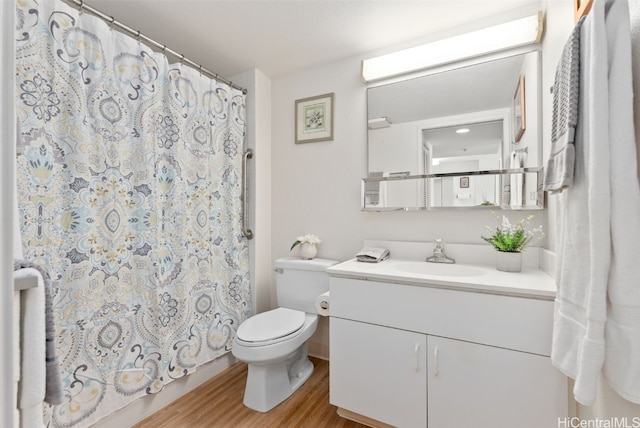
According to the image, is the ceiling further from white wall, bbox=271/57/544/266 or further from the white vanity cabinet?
the white vanity cabinet

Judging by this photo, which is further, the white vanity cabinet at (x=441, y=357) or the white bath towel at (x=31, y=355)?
the white vanity cabinet at (x=441, y=357)

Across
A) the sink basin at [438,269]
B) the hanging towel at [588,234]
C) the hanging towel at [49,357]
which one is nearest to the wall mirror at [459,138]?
the sink basin at [438,269]

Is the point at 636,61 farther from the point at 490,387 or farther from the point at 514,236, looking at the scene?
the point at 490,387

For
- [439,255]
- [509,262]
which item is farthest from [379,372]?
[509,262]

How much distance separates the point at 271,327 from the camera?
1715mm

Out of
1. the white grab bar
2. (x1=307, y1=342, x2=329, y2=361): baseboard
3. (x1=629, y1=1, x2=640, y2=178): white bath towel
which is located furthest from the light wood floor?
(x1=629, y1=1, x2=640, y2=178): white bath towel

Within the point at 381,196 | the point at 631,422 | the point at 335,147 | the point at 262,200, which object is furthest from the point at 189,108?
the point at 631,422

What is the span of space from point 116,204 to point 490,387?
1.90 meters

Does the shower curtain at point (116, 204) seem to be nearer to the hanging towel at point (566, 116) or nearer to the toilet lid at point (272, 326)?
the toilet lid at point (272, 326)

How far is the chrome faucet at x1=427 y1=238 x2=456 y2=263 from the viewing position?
1669 millimetres

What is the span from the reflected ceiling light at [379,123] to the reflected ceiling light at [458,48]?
276mm

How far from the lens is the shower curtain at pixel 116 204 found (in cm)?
116

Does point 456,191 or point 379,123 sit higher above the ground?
point 379,123

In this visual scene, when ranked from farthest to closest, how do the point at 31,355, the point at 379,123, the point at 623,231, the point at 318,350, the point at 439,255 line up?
the point at 318,350 < the point at 379,123 < the point at 439,255 < the point at 623,231 < the point at 31,355
